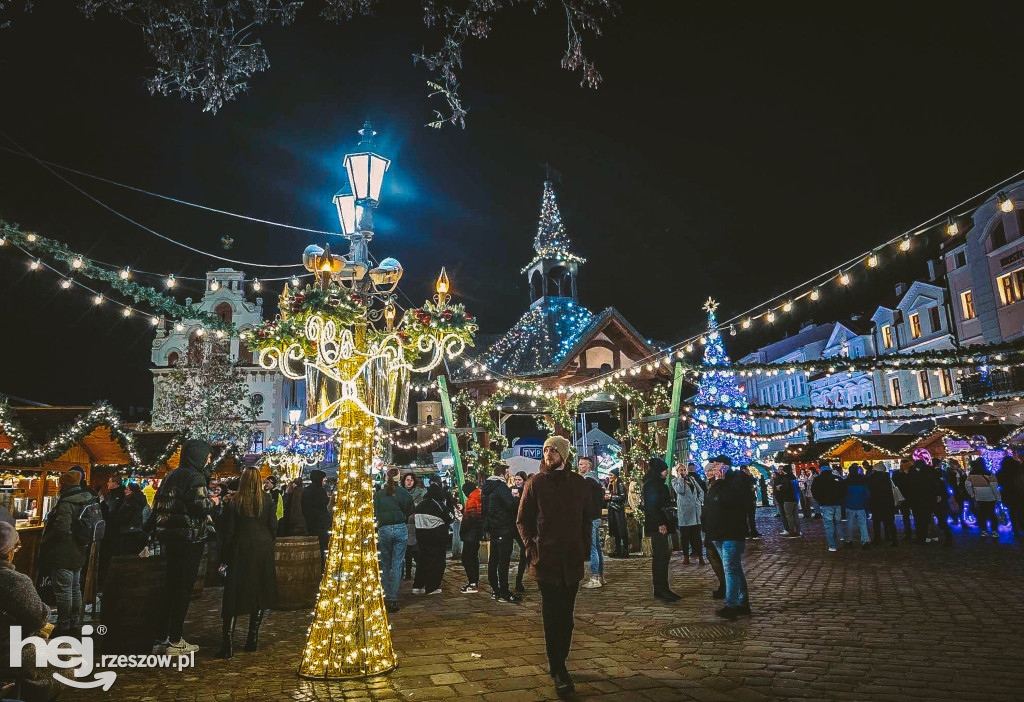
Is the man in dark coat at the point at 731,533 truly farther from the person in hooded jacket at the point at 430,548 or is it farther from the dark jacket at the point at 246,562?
the dark jacket at the point at 246,562

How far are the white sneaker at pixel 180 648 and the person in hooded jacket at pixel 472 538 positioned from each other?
4.40 m

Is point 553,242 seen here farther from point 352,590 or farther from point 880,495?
point 352,590

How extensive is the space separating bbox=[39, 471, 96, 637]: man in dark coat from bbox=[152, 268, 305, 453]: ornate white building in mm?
45762

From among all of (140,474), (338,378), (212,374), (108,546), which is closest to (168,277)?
(108,546)

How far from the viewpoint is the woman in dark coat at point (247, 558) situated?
18.9 feet

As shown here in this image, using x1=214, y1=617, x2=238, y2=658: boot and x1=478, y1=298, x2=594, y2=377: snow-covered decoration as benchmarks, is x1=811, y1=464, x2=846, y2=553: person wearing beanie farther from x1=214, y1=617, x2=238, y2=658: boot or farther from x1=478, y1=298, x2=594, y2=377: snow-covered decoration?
x1=478, y1=298, x2=594, y2=377: snow-covered decoration

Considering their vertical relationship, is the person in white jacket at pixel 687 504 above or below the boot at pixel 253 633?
above

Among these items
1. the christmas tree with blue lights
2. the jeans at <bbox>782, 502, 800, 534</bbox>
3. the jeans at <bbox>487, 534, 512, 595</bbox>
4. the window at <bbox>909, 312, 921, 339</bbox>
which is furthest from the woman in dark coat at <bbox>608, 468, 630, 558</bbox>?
the window at <bbox>909, 312, 921, 339</bbox>

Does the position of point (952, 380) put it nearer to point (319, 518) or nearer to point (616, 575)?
point (616, 575)

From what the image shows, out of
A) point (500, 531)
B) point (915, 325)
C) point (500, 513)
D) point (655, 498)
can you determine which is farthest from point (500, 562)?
point (915, 325)

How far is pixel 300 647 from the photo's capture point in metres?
6.19

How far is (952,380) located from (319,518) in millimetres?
35315

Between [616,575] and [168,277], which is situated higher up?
[168,277]

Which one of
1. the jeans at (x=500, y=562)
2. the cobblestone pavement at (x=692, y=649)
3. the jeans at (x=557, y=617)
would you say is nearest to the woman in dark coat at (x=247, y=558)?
the cobblestone pavement at (x=692, y=649)
